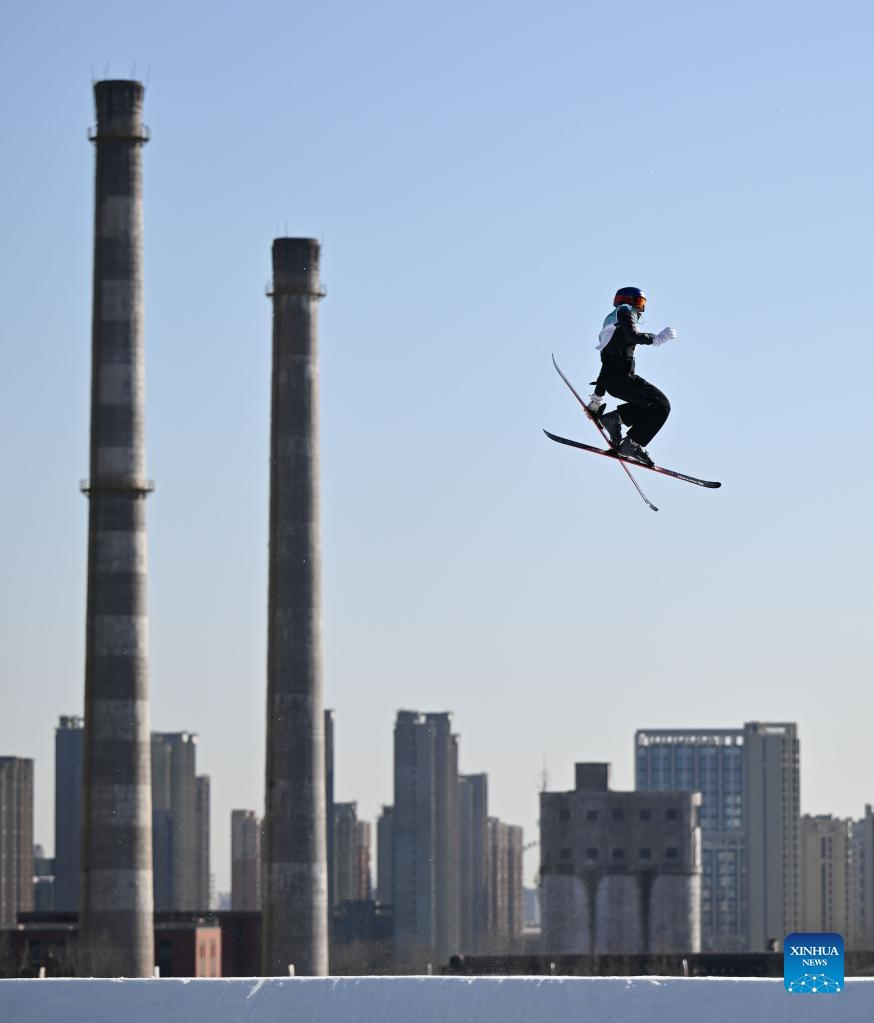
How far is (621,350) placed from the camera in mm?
25531

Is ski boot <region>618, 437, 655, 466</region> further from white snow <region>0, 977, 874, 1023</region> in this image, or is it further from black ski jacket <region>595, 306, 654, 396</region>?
white snow <region>0, 977, 874, 1023</region>

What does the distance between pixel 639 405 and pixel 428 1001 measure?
15228 millimetres

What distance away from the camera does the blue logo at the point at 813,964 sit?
115ft

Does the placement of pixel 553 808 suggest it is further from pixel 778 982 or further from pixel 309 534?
pixel 778 982

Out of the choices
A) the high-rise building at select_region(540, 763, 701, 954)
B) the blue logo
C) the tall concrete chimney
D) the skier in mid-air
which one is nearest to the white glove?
the skier in mid-air

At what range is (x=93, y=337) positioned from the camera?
6366cm

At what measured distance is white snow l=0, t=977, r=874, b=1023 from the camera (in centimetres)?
3728

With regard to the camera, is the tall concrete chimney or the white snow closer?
the white snow

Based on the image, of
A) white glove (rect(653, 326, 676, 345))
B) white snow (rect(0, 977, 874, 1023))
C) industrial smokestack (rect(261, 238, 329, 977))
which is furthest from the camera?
industrial smokestack (rect(261, 238, 329, 977))

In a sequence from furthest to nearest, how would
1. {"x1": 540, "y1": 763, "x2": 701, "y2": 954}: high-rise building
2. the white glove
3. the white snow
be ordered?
{"x1": 540, "y1": 763, "x2": 701, "y2": 954}: high-rise building, the white snow, the white glove

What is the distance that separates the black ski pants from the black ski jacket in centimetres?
6

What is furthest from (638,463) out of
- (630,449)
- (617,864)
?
(617,864)

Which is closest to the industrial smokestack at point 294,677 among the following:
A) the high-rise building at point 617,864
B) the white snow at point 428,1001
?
the white snow at point 428,1001

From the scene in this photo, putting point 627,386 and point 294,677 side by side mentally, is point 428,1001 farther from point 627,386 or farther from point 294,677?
point 294,677
